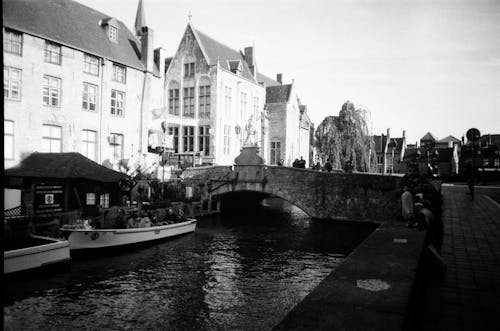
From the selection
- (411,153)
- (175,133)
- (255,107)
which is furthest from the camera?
(411,153)

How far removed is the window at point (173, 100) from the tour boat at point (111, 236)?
20.1m

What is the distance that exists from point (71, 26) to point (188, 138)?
14.3 meters

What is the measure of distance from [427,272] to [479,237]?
330 centimetres

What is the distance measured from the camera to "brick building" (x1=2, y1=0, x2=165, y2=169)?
18734 mm

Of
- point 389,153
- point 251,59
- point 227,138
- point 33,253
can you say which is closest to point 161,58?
point 227,138

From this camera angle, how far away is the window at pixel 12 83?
18359 millimetres

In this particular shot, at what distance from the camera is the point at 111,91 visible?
78.3 feet

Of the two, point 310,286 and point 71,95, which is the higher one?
point 71,95

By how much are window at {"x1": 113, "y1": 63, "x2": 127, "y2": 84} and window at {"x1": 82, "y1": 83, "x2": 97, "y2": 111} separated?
78.7 inches

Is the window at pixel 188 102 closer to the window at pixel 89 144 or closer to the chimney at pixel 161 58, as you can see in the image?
the chimney at pixel 161 58

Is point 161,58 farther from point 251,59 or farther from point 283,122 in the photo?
point 283,122

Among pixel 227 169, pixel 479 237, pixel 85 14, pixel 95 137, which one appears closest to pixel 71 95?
pixel 95 137

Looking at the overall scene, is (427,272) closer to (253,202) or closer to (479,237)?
(479,237)

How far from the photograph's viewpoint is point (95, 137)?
901 inches
